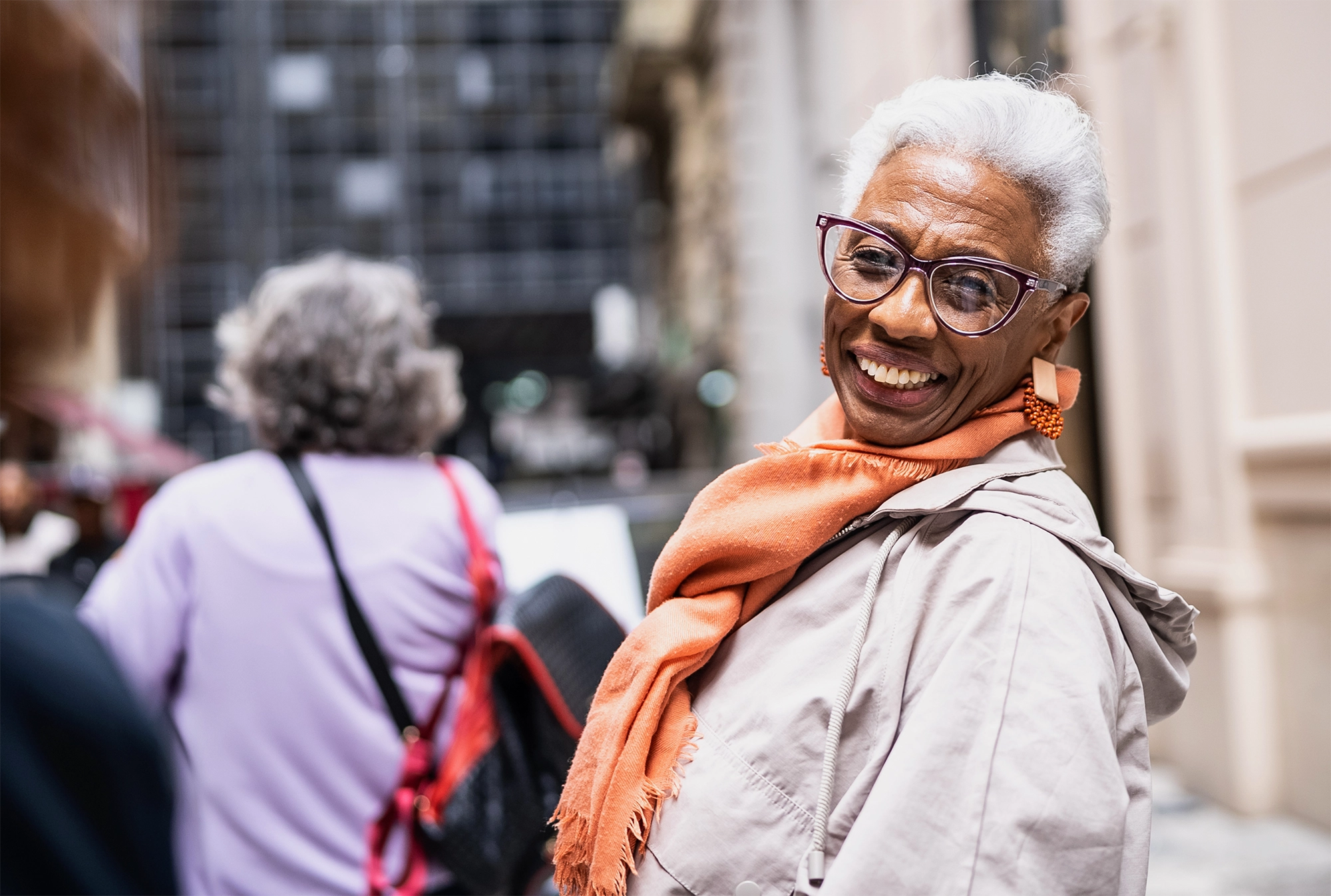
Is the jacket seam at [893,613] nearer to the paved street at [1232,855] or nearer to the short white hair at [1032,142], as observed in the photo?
the short white hair at [1032,142]

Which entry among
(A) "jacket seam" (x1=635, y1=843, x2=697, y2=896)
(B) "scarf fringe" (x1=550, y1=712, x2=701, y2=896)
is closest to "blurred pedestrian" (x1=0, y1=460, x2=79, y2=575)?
(B) "scarf fringe" (x1=550, y1=712, x2=701, y2=896)

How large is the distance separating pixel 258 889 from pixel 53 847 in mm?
1535

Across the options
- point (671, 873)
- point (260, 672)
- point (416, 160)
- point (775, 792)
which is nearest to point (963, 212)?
point (775, 792)

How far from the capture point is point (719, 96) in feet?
38.4

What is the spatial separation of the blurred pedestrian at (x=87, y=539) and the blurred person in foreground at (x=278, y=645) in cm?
281

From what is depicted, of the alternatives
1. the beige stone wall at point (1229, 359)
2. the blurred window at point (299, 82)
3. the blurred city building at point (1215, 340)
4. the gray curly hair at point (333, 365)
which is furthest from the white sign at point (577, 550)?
the blurred window at point (299, 82)

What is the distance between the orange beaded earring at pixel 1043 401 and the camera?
140 centimetres

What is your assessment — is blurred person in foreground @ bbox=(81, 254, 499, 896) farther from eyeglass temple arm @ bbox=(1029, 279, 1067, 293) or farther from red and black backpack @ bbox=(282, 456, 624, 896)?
eyeglass temple arm @ bbox=(1029, 279, 1067, 293)

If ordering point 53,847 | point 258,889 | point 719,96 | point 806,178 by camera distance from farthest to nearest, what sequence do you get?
point 719,96 < point 806,178 < point 258,889 < point 53,847

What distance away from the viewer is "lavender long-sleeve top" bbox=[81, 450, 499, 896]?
2111mm

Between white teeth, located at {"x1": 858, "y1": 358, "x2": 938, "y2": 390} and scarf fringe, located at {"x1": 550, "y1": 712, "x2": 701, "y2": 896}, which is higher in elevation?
white teeth, located at {"x1": 858, "y1": 358, "x2": 938, "y2": 390}

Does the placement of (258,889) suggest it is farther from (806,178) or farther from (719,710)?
(806,178)

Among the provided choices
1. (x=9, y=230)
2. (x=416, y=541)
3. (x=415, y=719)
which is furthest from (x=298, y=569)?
(x=9, y=230)

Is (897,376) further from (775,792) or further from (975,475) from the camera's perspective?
(775,792)
